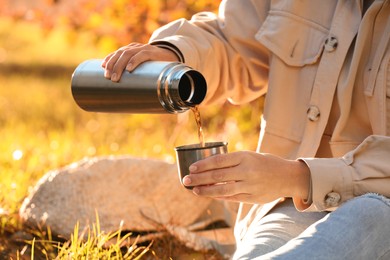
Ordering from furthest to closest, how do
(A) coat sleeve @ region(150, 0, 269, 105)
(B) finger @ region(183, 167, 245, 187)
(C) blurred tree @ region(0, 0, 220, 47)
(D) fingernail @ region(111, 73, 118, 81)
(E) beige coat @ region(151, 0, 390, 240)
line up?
(C) blurred tree @ region(0, 0, 220, 47)
(A) coat sleeve @ region(150, 0, 269, 105)
(E) beige coat @ region(151, 0, 390, 240)
(D) fingernail @ region(111, 73, 118, 81)
(B) finger @ region(183, 167, 245, 187)

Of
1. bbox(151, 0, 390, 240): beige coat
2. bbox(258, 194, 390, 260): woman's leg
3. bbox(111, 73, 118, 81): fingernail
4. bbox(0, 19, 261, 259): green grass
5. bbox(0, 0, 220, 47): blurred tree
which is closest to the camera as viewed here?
bbox(258, 194, 390, 260): woman's leg

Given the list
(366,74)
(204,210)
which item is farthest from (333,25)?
(204,210)

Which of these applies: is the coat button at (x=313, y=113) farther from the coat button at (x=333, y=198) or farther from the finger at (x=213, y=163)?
the finger at (x=213, y=163)

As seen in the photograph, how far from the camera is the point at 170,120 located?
20.0 feet

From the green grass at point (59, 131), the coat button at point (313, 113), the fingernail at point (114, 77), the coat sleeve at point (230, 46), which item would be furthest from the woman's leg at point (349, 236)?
the green grass at point (59, 131)

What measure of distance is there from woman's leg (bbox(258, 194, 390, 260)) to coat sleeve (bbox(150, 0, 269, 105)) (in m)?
0.80

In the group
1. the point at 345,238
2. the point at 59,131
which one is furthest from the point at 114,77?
the point at 59,131

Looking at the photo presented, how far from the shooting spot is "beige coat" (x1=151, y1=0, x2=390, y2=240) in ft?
8.37

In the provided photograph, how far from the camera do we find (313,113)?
2.65 m

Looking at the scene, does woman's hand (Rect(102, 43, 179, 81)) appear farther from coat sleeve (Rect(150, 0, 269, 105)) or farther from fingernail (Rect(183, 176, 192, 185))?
fingernail (Rect(183, 176, 192, 185))

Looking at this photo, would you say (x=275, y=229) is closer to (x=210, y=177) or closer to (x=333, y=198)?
(x=333, y=198)

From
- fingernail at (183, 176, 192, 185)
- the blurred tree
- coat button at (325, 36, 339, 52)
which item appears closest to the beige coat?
coat button at (325, 36, 339, 52)

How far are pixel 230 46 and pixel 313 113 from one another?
430 millimetres

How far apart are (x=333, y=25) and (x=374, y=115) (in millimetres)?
329
